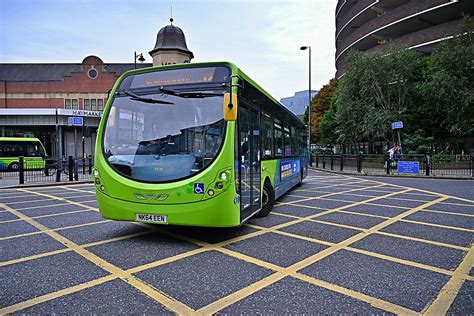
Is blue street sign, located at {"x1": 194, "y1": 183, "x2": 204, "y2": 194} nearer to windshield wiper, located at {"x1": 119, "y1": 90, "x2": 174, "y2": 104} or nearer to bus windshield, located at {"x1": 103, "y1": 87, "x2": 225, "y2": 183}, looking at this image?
bus windshield, located at {"x1": 103, "y1": 87, "x2": 225, "y2": 183}

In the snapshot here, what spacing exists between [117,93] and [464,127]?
80.8 ft

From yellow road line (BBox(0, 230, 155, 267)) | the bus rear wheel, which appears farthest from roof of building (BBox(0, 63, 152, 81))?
yellow road line (BBox(0, 230, 155, 267))

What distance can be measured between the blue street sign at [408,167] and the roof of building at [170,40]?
108 feet

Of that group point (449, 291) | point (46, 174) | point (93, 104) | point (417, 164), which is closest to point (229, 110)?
point (449, 291)

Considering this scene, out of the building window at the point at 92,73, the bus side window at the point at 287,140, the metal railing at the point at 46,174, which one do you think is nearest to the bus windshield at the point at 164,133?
the bus side window at the point at 287,140

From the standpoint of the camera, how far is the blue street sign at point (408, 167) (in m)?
20.1

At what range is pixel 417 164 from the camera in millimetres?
20062

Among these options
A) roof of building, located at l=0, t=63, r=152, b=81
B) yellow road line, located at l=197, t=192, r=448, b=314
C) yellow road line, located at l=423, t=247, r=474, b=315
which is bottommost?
yellow road line, located at l=423, t=247, r=474, b=315

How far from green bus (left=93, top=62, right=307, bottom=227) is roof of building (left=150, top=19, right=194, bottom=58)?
41.2 m

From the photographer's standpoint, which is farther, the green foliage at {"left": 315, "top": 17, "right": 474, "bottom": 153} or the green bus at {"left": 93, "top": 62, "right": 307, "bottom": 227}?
the green foliage at {"left": 315, "top": 17, "right": 474, "bottom": 153}

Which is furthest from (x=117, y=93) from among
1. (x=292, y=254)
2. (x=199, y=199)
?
(x=292, y=254)

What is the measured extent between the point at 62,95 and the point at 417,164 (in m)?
48.9

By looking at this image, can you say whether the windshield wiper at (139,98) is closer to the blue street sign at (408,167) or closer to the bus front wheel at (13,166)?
the blue street sign at (408,167)

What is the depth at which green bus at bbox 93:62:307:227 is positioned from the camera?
16.5ft
